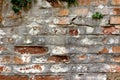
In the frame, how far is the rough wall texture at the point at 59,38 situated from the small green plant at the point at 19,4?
44 mm

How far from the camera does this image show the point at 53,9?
2.64 metres

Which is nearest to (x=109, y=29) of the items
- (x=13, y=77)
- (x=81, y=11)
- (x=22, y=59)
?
(x=81, y=11)

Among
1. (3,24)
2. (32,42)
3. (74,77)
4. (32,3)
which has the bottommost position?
(74,77)

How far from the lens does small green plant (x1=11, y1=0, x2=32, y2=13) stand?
2.62 meters

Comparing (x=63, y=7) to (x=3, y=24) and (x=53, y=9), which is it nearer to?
(x=53, y=9)

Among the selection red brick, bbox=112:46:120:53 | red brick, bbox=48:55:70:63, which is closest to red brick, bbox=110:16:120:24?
red brick, bbox=112:46:120:53

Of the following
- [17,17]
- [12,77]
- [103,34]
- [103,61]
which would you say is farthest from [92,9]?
[12,77]

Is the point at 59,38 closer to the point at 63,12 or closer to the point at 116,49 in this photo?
the point at 63,12

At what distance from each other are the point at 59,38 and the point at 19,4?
459 millimetres

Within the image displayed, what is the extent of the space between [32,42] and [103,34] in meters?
0.63

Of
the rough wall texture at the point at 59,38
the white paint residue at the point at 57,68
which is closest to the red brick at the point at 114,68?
the rough wall texture at the point at 59,38

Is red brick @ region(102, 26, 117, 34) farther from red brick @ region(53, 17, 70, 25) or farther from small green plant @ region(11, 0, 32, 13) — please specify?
small green plant @ region(11, 0, 32, 13)

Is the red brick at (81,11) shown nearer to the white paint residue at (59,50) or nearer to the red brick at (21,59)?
the white paint residue at (59,50)

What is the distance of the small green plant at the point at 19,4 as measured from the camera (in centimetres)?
262
